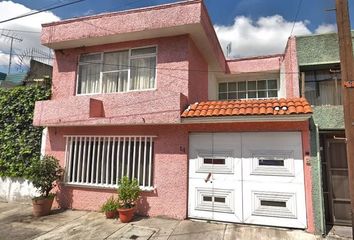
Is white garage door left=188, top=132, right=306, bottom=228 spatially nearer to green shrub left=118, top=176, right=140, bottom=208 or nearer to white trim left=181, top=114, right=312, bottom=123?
white trim left=181, top=114, right=312, bottom=123

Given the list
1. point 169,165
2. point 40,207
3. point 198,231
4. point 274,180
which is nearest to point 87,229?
point 40,207

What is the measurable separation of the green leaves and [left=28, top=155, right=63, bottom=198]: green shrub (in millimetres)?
1277

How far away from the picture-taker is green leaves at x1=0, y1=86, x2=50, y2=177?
416 inches

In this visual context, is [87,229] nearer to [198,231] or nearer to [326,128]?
[198,231]

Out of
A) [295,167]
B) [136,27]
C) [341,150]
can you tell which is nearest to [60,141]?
[136,27]

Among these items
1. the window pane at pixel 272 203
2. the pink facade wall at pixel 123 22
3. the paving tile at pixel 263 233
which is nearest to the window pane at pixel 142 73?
the pink facade wall at pixel 123 22

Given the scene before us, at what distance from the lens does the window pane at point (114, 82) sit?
9680mm

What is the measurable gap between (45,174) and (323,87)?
389 inches

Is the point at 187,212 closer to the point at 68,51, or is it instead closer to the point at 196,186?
the point at 196,186

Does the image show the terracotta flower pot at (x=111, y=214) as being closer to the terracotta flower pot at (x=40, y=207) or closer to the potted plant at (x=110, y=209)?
the potted plant at (x=110, y=209)

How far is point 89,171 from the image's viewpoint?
381 inches

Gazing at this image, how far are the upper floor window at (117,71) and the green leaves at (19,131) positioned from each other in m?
2.00

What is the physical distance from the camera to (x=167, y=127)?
8695 mm

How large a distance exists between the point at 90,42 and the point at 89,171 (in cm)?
492
